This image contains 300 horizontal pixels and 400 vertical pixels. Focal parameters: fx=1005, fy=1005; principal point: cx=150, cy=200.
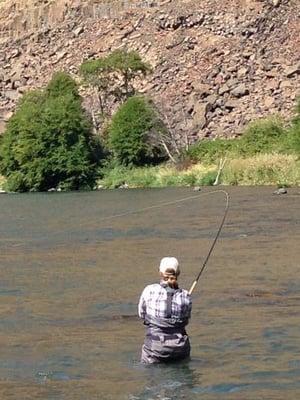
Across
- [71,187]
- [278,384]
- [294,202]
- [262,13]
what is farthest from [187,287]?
[262,13]

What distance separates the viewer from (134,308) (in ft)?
57.6

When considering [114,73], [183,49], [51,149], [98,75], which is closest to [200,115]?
[98,75]

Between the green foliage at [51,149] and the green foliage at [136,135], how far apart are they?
6.79ft

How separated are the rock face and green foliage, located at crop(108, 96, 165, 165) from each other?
12.6ft

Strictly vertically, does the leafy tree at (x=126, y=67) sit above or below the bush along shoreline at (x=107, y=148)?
above

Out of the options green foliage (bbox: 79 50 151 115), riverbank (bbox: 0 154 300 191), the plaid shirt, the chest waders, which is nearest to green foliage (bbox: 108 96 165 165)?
riverbank (bbox: 0 154 300 191)

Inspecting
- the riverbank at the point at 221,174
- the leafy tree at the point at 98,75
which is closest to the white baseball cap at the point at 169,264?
the riverbank at the point at 221,174

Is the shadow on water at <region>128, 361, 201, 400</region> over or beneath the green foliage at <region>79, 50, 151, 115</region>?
over

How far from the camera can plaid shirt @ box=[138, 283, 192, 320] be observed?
12234 mm

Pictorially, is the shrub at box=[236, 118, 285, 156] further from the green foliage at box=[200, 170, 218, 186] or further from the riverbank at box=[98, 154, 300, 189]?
the green foliage at box=[200, 170, 218, 186]

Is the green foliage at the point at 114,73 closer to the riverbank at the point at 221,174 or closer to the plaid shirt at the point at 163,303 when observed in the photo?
the riverbank at the point at 221,174

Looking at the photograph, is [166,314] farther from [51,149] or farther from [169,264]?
[51,149]

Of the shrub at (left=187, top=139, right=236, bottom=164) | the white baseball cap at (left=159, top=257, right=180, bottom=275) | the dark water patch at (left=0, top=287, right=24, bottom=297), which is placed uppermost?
the white baseball cap at (left=159, top=257, right=180, bottom=275)

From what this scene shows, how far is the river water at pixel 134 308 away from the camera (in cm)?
1237
